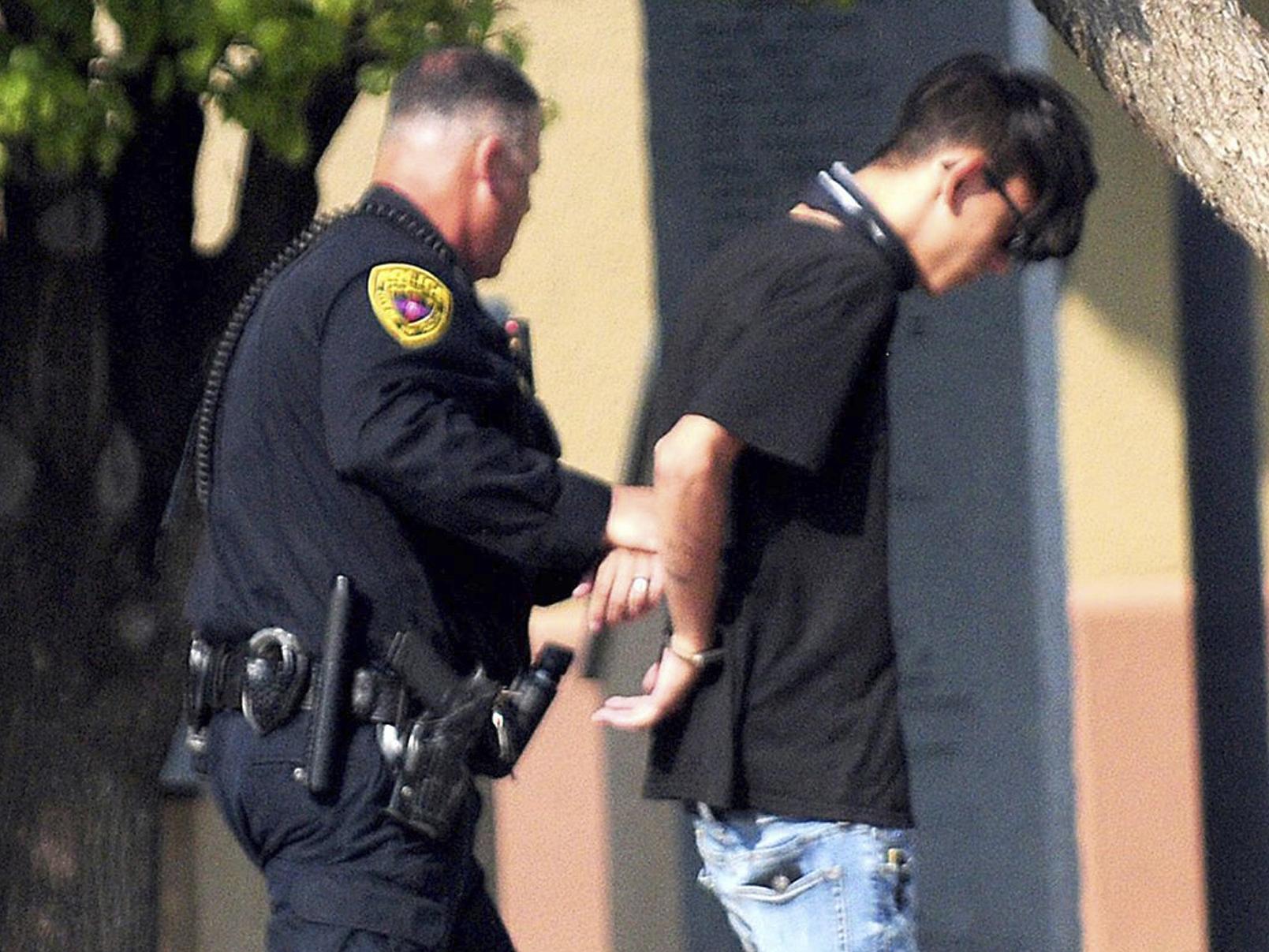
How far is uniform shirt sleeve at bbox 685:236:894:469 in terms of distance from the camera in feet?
8.68

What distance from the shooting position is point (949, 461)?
4.03m

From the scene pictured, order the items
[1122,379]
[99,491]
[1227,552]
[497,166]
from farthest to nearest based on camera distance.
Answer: [1122,379] → [99,491] → [1227,552] → [497,166]

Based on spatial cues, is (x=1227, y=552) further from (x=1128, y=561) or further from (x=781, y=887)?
(x=1128, y=561)

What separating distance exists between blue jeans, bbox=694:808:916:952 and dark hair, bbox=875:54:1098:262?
0.76m

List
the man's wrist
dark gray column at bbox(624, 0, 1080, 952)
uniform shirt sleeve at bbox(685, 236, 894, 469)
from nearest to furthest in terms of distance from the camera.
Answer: uniform shirt sleeve at bbox(685, 236, 894, 469), the man's wrist, dark gray column at bbox(624, 0, 1080, 952)

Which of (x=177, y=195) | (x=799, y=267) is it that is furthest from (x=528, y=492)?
(x=177, y=195)

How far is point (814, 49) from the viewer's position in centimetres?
409

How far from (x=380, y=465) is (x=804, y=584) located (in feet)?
1.75

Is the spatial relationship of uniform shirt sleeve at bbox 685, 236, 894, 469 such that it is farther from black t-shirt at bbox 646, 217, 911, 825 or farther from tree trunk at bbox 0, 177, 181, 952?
tree trunk at bbox 0, 177, 181, 952

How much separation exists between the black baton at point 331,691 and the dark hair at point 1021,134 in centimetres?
89

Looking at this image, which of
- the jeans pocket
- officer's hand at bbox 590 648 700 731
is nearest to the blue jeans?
the jeans pocket

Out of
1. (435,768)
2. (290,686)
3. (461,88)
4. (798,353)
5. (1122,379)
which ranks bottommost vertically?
(435,768)

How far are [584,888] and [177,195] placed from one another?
2769mm

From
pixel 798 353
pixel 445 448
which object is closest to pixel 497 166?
pixel 445 448
